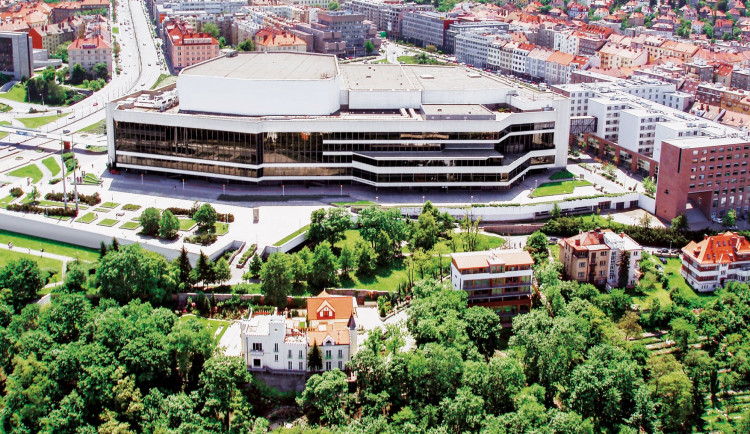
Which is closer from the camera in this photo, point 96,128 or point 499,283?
point 499,283

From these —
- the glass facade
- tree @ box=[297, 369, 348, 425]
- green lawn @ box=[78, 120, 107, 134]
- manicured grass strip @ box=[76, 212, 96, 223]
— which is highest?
the glass facade

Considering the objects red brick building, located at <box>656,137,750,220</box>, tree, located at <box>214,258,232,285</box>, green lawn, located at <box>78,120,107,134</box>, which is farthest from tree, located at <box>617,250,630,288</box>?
green lawn, located at <box>78,120,107,134</box>

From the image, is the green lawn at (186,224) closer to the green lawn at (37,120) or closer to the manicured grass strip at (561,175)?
the manicured grass strip at (561,175)

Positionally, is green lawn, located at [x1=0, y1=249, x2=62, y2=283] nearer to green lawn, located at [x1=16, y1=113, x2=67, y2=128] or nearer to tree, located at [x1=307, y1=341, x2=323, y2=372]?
tree, located at [x1=307, y1=341, x2=323, y2=372]

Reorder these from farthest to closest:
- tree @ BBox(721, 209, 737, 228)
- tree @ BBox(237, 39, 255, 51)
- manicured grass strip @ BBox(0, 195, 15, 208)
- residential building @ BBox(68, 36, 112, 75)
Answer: tree @ BBox(237, 39, 255, 51), residential building @ BBox(68, 36, 112, 75), tree @ BBox(721, 209, 737, 228), manicured grass strip @ BBox(0, 195, 15, 208)

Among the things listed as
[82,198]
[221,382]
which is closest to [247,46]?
[82,198]

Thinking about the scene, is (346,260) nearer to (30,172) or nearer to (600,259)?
(600,259)
